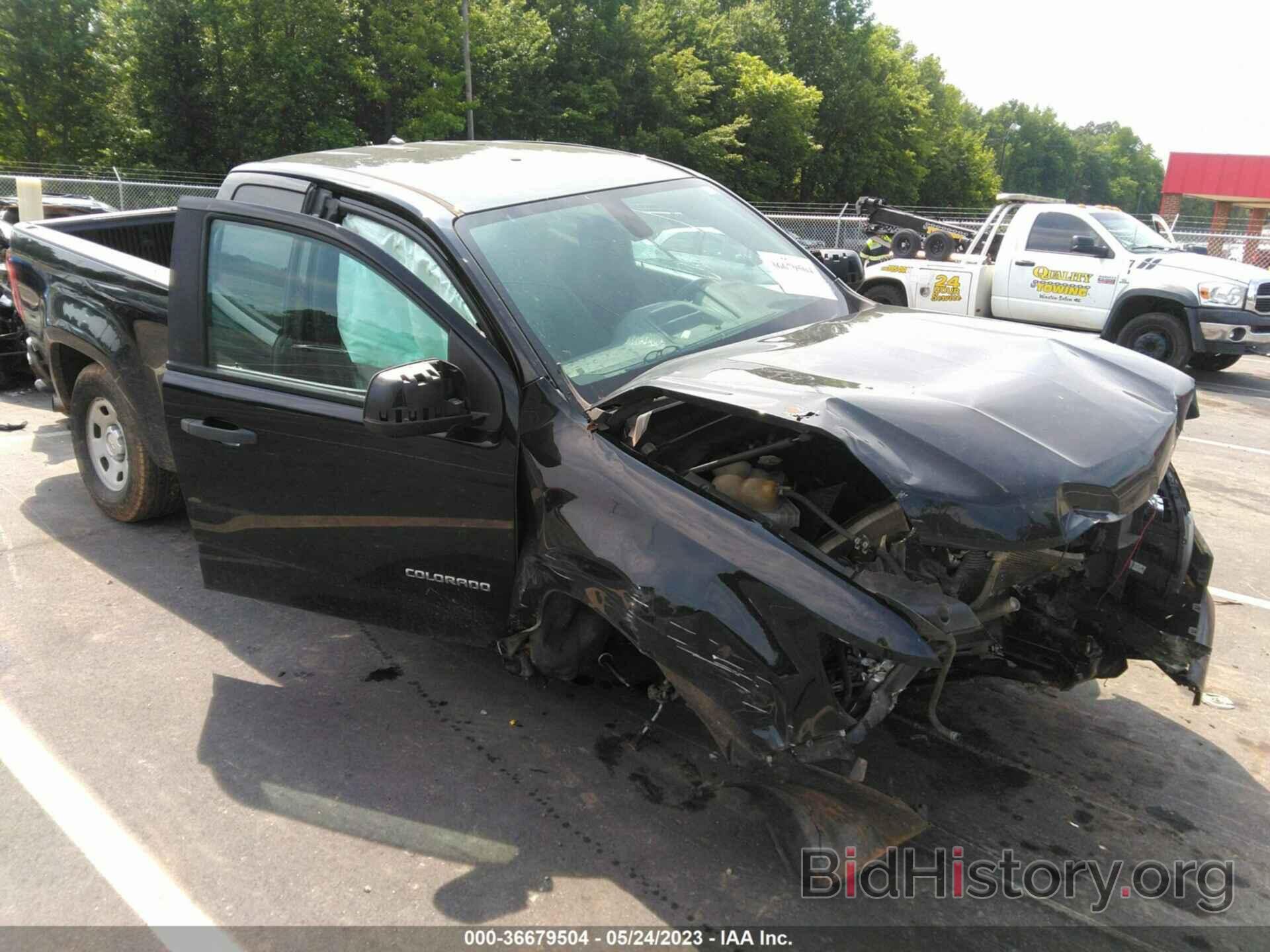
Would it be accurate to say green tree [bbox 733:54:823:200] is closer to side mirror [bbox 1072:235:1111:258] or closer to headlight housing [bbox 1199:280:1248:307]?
side mirror [bbox 1072:235:1111:258]

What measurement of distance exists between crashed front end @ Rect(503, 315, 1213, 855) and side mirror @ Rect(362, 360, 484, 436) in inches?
10.5

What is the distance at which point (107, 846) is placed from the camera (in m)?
3.20

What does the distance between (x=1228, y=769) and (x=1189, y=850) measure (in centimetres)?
58

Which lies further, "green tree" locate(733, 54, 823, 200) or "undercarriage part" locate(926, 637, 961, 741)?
"green tree" locate(733, 54, 823, 200)

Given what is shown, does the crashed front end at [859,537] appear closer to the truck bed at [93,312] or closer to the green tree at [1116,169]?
the truck bed at [93,312]

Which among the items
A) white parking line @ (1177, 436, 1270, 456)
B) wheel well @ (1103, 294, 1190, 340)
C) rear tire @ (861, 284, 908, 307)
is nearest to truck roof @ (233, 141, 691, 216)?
white parking line @ (1177, 436, 1270, 456)

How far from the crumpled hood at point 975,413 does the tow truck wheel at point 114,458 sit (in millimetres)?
3472

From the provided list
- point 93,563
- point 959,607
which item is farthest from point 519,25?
point 959,607

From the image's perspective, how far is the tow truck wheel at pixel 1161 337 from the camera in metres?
11.1

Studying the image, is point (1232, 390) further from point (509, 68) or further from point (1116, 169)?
point (1116, 169)

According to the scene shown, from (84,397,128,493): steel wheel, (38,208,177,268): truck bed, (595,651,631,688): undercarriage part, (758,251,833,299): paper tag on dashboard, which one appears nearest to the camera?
(595,651,631,688): undercarriage part

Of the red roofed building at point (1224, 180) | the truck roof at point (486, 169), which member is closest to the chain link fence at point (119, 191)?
the truck roof at point (486, 169)

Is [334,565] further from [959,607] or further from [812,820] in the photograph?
[959,607]

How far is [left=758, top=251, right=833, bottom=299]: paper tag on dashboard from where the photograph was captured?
427 centimetres
